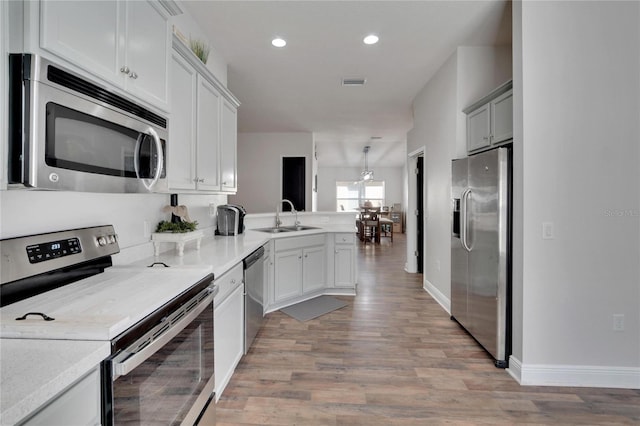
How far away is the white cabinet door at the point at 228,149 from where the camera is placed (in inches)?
106

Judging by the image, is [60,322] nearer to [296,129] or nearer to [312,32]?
[312,32]

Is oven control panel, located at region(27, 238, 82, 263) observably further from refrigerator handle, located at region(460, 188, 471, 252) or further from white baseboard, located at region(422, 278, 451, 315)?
white baseboard, located at region(422, 278, 451, 315)

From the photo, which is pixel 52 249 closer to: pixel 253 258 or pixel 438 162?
pixel 253 258

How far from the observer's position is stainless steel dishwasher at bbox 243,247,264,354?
233 centimetres

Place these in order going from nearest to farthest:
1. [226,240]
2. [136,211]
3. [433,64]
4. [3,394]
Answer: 1. [3,394]
2. [136,211]
3. [226,240]
4. [433,64]

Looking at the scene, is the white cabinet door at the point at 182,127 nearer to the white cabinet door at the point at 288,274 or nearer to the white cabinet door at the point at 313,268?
the white cabinet door at the point at 288,274

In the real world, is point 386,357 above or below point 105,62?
below

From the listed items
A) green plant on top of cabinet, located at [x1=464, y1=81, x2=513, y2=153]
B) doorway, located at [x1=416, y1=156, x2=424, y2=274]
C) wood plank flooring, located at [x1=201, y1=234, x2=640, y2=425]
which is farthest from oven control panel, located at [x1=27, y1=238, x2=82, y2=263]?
doorway, located at [x1=416, y1=156, x2=424, y2=274]

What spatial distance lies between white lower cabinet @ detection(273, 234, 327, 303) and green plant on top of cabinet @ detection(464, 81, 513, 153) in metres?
2.06

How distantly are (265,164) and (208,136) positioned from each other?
4.91 metres

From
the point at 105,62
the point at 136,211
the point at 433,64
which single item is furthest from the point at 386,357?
the point at 433,64

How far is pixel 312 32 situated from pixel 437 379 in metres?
3.15

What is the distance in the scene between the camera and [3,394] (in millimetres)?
595

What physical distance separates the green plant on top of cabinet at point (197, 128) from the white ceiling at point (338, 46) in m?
0.77
